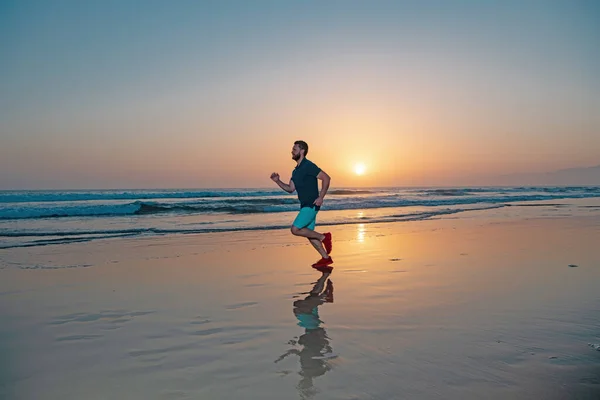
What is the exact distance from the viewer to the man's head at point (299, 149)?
7504mm

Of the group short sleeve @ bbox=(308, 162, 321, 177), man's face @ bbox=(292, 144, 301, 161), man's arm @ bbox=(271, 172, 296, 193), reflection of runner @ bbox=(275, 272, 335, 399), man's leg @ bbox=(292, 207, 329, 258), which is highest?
man's face @ bbox=(292, 144, 301, 161)

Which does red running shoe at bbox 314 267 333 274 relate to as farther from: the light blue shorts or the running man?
the light blue shorts

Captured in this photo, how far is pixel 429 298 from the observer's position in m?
5.48

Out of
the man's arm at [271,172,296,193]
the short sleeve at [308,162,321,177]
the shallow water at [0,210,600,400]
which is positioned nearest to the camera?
the shallow water at [0,210,600,400]

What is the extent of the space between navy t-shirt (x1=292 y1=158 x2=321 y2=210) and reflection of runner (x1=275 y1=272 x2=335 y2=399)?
2.08 m

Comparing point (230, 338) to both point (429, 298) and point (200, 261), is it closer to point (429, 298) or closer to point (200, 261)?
point (429, 298)

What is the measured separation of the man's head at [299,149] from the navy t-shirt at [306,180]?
0.11 m

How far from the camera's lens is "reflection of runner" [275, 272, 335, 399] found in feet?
10.5

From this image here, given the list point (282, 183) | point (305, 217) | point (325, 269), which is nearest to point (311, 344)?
point (325, 269)

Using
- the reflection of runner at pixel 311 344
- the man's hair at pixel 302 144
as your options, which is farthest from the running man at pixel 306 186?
the reflection of runner at pixel 311 344

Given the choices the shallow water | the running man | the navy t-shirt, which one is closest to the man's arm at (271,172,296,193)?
the running man

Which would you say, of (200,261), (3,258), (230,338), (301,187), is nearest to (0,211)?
(3,258)

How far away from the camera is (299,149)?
753 cm

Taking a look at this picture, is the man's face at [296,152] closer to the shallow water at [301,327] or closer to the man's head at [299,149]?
the man's head at [299,149]
